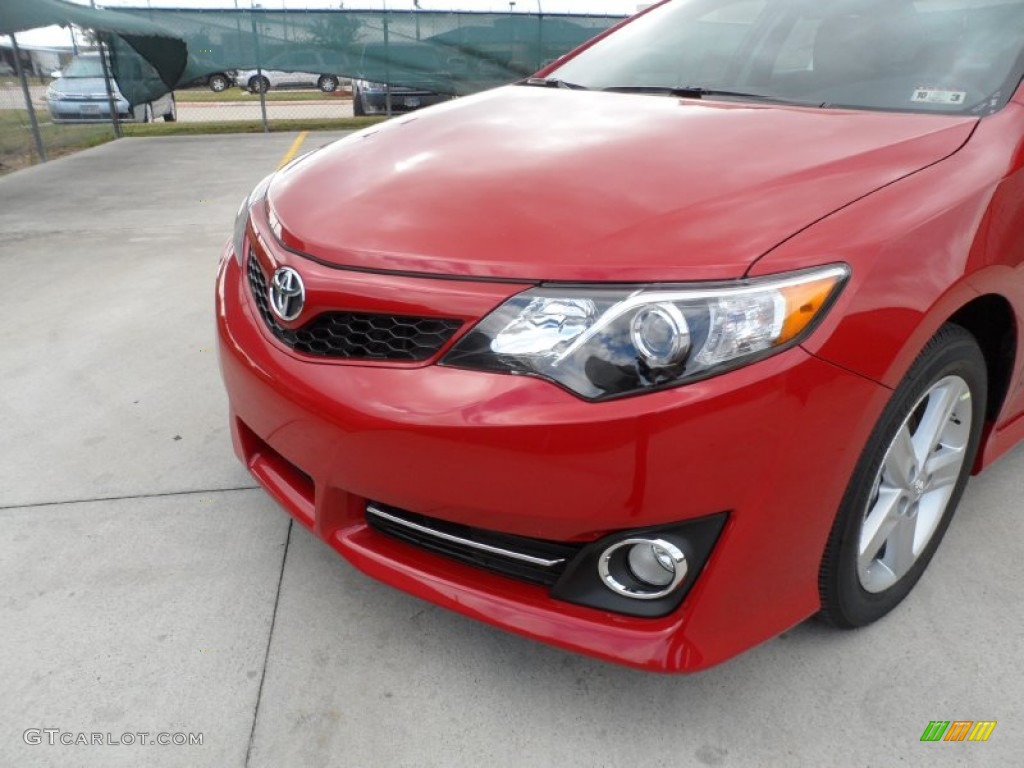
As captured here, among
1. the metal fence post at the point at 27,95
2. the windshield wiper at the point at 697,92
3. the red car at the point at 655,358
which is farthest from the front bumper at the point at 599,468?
the metal fence post at the point at 27,95

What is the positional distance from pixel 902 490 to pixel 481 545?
3.03 ft

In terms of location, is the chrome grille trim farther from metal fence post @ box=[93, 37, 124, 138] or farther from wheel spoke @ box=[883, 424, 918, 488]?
metal fence post @ box=[93, 37, 124, 138]

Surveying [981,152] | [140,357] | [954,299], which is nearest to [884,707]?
[954,299]

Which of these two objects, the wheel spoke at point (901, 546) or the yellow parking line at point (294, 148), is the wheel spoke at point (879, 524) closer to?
the wheel spoke at point (901, 546)

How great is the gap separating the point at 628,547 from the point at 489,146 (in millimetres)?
1038

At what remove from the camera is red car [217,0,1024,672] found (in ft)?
4.38

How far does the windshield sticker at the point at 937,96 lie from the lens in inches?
74.1

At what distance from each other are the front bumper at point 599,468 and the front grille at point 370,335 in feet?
0.12

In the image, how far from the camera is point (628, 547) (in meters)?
1.46

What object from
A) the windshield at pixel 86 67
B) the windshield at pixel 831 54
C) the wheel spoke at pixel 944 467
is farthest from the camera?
the windshield at pixel 86 67

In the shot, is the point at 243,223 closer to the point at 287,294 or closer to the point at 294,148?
the point at 287,294

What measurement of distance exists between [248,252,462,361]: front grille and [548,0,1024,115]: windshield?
126cm

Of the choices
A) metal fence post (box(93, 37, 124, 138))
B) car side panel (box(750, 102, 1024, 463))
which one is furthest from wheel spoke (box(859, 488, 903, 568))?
metal fence post (box(93, 37, 124, 138))
